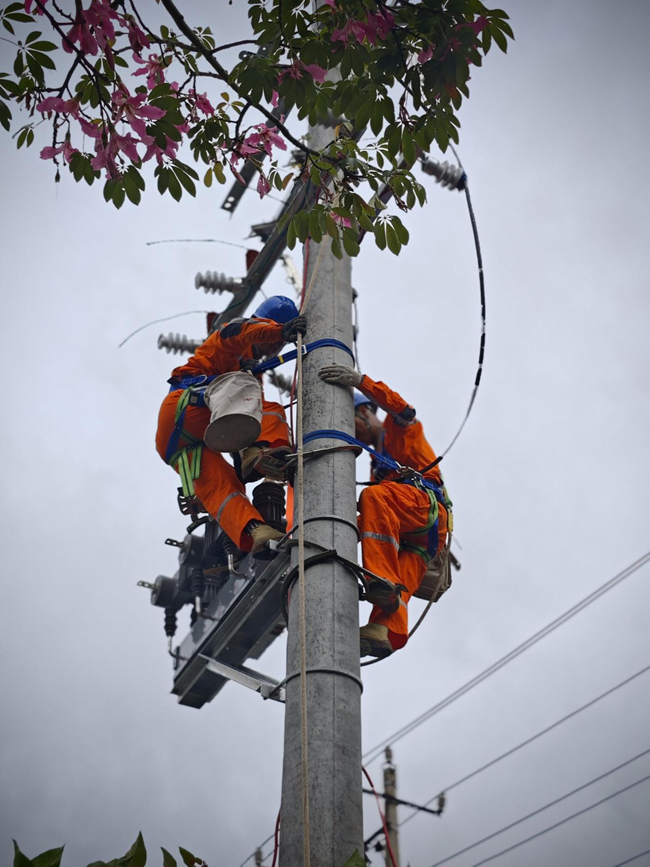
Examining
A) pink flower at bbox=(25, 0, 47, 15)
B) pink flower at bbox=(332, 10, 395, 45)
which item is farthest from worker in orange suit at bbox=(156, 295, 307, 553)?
pink flower at bbox=(25, 0, 47, 15)

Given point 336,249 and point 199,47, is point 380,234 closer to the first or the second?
point 336,249

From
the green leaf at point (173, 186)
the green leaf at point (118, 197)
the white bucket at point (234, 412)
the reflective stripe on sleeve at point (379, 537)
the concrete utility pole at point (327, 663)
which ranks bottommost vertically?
the concrete utility pole at point (327, 663)

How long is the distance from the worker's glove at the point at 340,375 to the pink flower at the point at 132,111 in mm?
1194

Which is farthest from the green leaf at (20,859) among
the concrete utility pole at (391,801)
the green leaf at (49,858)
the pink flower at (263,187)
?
the concrete utility pole at (391,801)

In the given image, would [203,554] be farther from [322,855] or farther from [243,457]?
[322,855]

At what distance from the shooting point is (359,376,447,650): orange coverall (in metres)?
4.20

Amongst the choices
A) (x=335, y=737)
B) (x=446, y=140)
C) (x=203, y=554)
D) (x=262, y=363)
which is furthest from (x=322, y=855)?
(x=203, y=554)

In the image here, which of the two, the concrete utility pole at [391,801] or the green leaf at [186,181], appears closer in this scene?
the green leaf at [186,181]

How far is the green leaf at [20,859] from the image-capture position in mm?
2186

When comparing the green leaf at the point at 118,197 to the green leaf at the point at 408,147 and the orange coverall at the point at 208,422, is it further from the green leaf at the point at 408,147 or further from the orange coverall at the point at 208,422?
the orange coverall at the point at 208,422

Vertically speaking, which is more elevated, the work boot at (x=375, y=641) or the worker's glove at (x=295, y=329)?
the worker's glove at (x=295, y=329)

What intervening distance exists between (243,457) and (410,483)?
2.85 feet

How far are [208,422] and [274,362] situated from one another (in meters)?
0.64

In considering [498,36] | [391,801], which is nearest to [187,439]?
[498,36]
